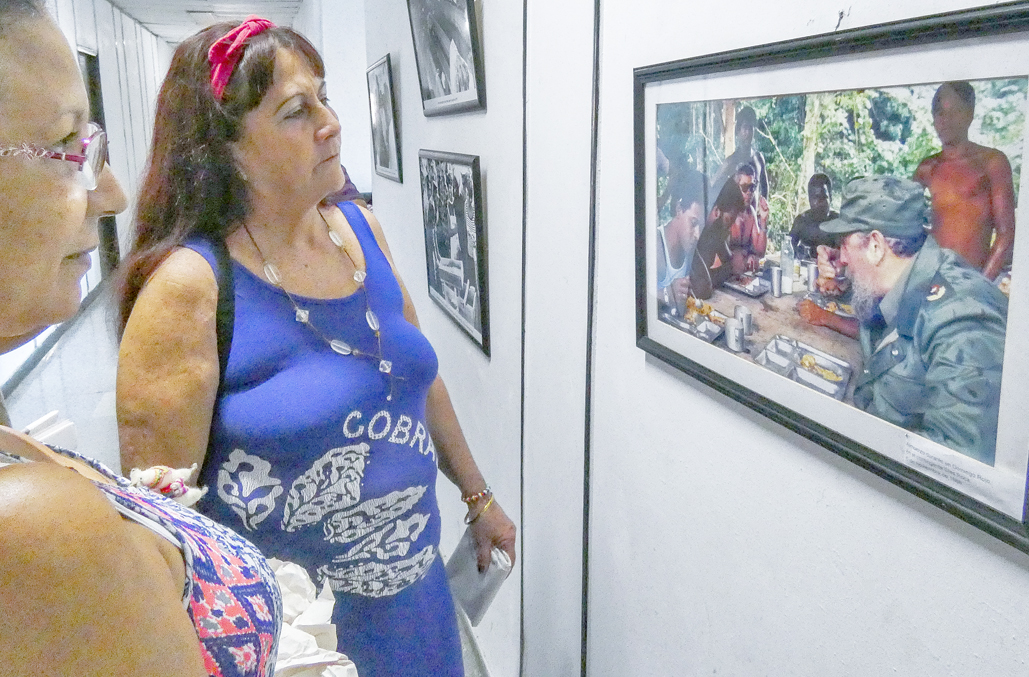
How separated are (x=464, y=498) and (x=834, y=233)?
3.92 feet

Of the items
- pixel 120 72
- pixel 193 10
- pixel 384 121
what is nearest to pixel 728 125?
pixel 384 121

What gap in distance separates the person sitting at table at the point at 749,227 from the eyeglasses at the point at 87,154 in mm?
606

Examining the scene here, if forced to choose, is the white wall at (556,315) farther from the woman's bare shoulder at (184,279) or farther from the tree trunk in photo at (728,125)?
the woman's bare shoulder at (184,279)

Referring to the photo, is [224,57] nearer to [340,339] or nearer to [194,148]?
[194,148]

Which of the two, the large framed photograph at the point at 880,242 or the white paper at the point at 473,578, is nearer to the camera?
the large framed photograph at the point at 880,242

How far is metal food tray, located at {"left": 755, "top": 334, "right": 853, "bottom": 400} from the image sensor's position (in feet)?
2.25

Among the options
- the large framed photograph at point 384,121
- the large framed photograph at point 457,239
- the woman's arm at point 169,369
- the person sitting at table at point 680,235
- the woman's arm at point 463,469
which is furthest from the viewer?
the large framed photograph at point 384,121

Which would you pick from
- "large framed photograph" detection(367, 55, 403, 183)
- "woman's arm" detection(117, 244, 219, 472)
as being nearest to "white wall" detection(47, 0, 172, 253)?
"large framed photograph" detection(367, 55, 403, 183)

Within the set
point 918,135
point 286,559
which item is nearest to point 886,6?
point 918,135

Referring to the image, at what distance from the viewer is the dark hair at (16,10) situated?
0.48 meters

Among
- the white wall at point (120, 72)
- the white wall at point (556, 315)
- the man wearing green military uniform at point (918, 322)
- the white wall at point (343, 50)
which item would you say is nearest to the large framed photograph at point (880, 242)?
the man wearing green military uniform at point (918, 322)

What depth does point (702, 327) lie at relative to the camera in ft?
3.04

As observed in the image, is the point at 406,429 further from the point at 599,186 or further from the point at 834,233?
the point at 834,233

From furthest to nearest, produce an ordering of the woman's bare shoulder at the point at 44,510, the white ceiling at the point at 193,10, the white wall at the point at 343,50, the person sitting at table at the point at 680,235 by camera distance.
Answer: the white ceiling at the point at 193,10
the white wall at the point at 343,50
the person sitting at table at the point at 680,235
the woman's bare shoulder at the point at 44,510
